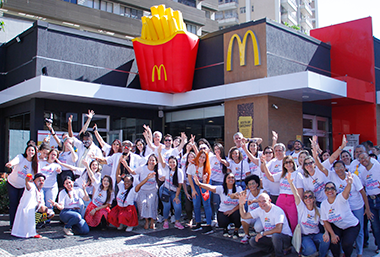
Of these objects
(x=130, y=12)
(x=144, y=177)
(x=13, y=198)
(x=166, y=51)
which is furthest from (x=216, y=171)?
(x=130, y=12)

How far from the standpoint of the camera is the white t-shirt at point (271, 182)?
6.63m

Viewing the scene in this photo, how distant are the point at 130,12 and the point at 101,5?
3074 mm

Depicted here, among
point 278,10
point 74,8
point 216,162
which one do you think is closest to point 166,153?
point 216,162

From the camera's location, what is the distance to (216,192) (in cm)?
675

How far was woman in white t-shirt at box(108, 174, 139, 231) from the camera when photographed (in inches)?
277

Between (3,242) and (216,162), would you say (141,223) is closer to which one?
(216,162)

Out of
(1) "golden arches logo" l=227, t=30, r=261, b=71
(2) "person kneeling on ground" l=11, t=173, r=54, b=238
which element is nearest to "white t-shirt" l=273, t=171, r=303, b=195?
(2) "person kneeling on ground" l=11, t=173, r=54, b=238

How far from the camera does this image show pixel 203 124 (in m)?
13.6

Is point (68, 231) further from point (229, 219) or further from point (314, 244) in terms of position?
point (314, 244)

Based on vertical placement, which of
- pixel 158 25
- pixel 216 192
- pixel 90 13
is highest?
pixel 90 13

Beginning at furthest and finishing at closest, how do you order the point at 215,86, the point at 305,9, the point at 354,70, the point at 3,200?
1. the point at 305,9
2. the point at 354,70
3. the point at 215,86
4. the point at 3,200

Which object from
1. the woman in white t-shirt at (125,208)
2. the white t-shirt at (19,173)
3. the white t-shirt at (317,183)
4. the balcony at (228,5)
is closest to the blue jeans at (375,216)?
the white t-shirt at (317,183)

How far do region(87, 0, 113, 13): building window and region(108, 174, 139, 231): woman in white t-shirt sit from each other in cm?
2740

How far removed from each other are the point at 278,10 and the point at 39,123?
4370 centimetres
